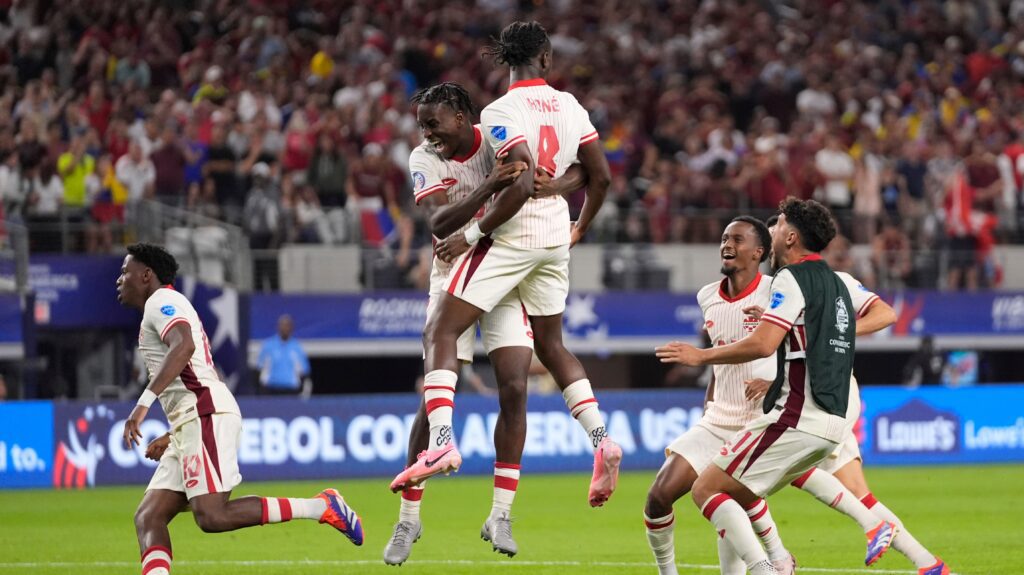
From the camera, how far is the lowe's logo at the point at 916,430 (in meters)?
23.7

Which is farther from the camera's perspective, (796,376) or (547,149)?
(547,149)

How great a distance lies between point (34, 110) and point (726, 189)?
10515 mm

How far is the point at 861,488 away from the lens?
1105cm

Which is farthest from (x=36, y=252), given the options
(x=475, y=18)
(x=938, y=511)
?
(x=938, y=511)

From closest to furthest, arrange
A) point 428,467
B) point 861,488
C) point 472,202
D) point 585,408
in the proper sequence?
1. point 428,467
2. point 472,202
3. point 585,408
4. point 861,488

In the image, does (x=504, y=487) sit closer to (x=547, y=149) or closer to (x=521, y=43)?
(x=547, y=149)

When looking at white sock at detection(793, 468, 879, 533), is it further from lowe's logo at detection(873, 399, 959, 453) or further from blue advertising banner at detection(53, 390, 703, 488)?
lowe's logo at detection(873, 399, 959, 453)

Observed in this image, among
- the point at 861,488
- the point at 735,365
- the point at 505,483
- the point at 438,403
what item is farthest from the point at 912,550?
the point at 438,403

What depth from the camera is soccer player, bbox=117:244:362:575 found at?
966cm

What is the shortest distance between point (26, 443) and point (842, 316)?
13710 mm

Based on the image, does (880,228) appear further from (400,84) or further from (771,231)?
(771,231)

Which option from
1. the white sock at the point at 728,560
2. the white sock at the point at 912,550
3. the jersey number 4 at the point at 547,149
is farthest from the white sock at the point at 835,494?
the jersey number 4 at the point at 547,149

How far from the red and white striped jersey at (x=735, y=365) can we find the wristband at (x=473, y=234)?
1838 mm

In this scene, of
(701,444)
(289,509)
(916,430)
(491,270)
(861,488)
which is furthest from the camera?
(916,430)
